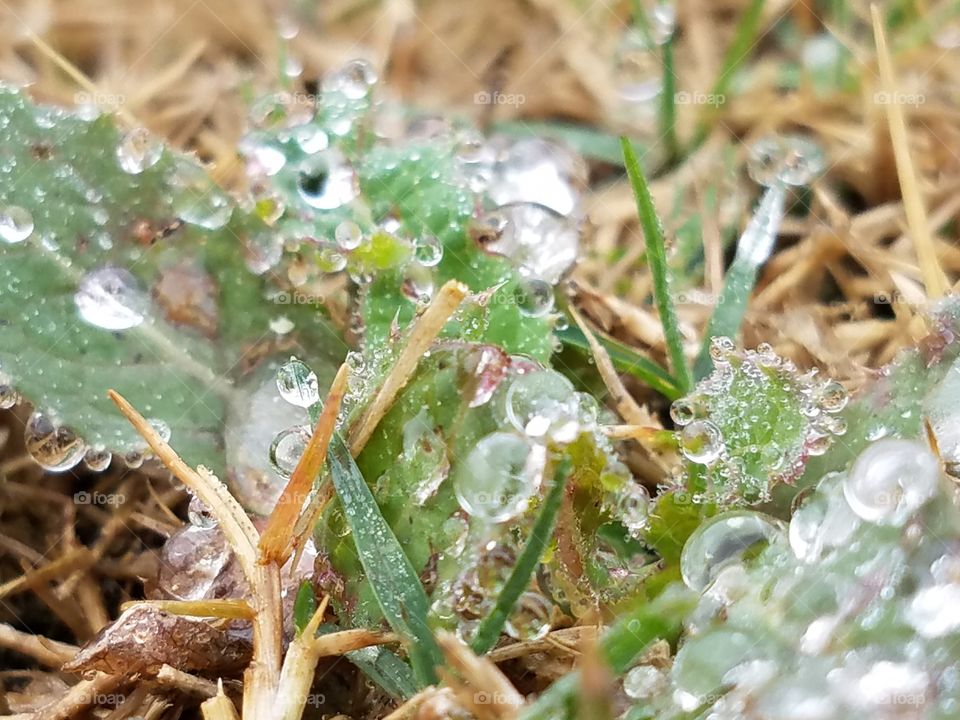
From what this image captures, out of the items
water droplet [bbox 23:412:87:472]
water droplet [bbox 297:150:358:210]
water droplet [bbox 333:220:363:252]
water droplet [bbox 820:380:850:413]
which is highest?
water droplet [bbox 297:150:358:210]

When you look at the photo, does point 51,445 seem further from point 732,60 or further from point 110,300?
point 732,60

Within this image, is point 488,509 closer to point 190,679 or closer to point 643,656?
point 643,656

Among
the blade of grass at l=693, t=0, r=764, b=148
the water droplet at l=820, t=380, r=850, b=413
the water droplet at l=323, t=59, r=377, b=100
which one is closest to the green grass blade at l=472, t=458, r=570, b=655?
the water droplet at l=820, t=380, r=850, b=413

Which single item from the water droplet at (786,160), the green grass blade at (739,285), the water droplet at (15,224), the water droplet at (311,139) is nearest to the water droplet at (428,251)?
the water droplet at (311,139)

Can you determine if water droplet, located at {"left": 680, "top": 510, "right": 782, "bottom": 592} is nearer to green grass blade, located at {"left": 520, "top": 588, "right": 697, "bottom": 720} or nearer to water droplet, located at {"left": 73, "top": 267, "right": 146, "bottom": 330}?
green grass blade, located at {"left": 520, "top": 588, "right": 697, "bottom": 720}

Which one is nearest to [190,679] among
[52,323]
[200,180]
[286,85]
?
[52,323]

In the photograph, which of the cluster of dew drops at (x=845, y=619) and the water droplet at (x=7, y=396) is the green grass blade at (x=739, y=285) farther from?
the water droplet at (x=7, y=396)

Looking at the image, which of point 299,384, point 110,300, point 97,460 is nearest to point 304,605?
point 299,384
